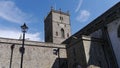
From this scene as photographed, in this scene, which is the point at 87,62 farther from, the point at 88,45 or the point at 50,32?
the point at 50,32

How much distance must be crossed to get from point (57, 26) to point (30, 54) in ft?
55.6

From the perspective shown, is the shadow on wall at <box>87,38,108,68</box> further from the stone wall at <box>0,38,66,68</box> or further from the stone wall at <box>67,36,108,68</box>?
the stone wall at <box>0,38,66,68</box>

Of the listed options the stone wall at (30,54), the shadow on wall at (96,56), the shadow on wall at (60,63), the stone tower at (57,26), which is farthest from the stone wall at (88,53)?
the stone tower at (57,26)

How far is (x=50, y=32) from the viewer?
42.8 metres

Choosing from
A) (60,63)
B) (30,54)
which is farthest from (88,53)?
(30,54)

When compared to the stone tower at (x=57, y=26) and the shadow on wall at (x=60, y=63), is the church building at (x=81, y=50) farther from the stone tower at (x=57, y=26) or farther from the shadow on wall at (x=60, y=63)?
the stone tower at (x=57, y=26)

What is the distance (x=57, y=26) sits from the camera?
42.9 metres

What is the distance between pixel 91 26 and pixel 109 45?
6057 millimetres

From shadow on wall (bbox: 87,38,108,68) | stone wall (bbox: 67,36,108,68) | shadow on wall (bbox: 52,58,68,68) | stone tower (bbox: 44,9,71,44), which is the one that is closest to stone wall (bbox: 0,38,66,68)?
shadow on wall (bbox: 52,58,68,68)

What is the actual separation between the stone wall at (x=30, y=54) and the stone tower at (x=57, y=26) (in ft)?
37.9

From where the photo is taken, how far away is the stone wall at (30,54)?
25.7 meters

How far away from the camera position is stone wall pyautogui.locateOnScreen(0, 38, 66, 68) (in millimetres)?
25688

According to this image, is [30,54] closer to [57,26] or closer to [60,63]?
[60,63]

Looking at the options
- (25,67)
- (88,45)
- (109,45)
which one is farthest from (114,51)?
(25,67)
